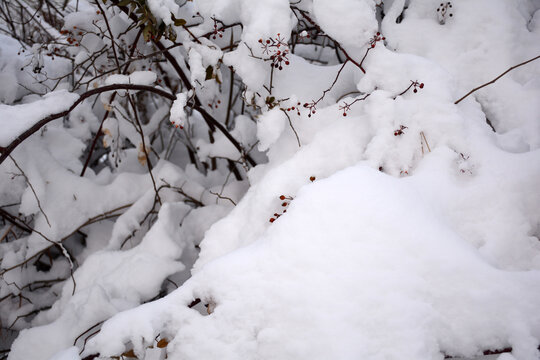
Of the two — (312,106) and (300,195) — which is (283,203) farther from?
(312,106)

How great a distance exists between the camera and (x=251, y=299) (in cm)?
92

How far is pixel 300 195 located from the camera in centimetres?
107

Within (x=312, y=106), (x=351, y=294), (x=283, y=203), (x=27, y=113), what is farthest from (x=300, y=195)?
(x=27, y=113)

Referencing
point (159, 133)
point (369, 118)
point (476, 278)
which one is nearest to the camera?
point (476, 278)

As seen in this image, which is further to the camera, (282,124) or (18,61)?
(18,61)

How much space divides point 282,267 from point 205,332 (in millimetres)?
268

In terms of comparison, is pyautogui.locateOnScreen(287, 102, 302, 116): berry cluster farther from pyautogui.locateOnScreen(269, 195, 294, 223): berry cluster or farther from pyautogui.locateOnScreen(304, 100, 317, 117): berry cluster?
pyautogui.locateOnScreen(269, 195, 294, 223): berry cluster

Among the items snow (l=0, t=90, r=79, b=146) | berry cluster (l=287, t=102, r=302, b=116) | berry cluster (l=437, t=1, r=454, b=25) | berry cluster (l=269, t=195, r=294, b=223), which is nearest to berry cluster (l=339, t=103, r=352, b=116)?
berry cluster (l=287, t=102, r=302, b=116)

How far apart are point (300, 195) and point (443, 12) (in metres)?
1.14

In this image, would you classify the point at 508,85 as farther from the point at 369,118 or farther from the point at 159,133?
the point at 159,133

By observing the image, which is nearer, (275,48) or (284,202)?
(284,202)

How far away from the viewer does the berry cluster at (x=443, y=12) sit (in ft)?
5.00

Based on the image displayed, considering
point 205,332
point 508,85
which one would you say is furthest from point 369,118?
point 205,332

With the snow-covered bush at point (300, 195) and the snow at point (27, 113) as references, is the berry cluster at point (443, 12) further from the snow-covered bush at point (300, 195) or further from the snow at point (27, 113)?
the snow at point (27, 113)
